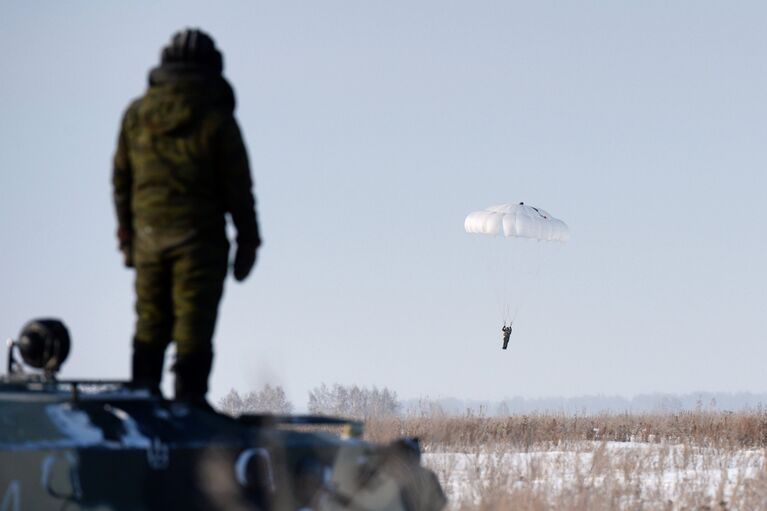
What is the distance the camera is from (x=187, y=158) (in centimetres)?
512

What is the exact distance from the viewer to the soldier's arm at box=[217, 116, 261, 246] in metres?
5.16

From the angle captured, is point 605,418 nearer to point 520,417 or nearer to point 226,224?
point 520,417

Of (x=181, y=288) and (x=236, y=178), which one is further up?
(x=236, y=178)

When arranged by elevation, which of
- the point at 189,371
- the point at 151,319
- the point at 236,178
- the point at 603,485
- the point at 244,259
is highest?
the point at 236,178

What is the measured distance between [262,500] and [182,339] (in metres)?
0.83

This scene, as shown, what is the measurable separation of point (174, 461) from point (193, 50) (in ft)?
5.27

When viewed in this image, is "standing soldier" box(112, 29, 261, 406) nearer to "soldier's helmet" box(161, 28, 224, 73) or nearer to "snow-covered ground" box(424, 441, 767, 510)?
"soldier's helmet" box(161, 28, 224, 73)

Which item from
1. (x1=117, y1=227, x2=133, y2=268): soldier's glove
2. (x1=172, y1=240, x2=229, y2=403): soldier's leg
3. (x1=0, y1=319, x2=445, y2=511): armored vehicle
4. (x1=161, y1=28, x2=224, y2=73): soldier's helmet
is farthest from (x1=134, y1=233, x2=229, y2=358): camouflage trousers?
(x1=161, y1=28, x2=224, y2=73): soldier's helmet

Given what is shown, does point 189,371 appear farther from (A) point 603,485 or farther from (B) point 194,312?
(A) point 603,485

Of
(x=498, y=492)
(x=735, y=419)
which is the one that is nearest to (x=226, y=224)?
(x=498, y=492)

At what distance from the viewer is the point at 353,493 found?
4.53 meters

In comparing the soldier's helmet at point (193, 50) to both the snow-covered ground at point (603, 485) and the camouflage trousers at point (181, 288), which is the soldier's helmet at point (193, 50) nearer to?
the camouflage trousers at point (181, 288)

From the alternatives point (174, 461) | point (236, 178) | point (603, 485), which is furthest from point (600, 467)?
point (174, 461)

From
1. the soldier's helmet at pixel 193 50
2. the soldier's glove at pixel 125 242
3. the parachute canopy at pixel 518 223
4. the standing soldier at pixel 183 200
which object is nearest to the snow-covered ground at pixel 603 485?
the standing soldier at pixel 183 200
